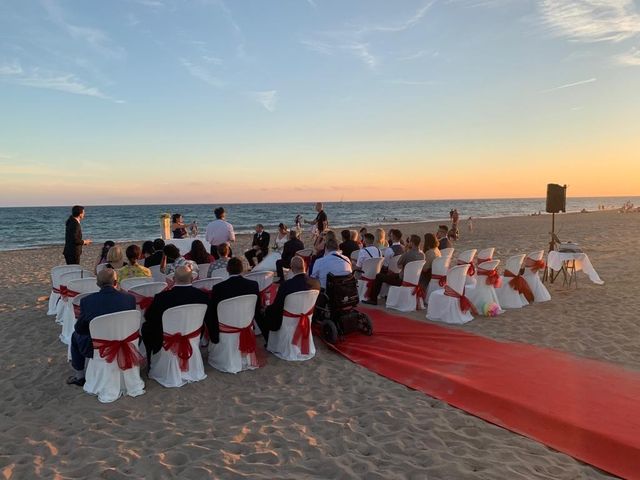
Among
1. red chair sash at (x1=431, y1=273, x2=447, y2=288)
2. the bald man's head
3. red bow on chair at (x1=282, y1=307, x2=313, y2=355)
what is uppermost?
the bald man's head

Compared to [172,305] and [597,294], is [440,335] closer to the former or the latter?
[172,305]

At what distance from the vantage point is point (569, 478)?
2.92 meters

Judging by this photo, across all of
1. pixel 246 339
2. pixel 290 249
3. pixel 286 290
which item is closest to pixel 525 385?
pixel 286 290

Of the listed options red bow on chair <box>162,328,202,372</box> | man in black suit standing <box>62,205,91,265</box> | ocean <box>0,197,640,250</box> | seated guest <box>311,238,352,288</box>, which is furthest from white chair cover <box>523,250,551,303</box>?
ocean <box>0,197,640,250</box>

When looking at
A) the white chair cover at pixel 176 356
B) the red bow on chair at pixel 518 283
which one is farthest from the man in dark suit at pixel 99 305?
the red bow on chair at pixel 518 283

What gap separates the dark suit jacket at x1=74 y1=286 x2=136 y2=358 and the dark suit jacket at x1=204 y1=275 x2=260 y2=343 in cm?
84

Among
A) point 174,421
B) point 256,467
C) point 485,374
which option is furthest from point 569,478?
point 174,421

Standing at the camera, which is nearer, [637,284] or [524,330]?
[524,330]

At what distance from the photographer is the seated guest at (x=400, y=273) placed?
23.0 feet

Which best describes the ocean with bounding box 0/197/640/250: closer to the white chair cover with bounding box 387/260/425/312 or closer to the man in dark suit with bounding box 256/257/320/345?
the white chair cover with bounding box 387/260/425/312

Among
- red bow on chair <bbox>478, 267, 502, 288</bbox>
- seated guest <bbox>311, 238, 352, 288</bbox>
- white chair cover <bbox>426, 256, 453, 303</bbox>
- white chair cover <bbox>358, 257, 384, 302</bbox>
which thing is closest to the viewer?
seated guest <bbox>311, 238, 352, 288</bbox>

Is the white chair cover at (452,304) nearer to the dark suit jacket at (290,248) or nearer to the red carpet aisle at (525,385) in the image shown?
the red carpet aisle at (525,385)

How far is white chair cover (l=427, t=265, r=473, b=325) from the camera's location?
6.48 m

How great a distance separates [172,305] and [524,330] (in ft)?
14.9
